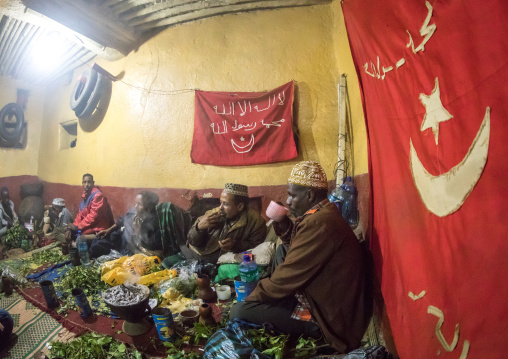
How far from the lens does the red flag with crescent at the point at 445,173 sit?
74cm

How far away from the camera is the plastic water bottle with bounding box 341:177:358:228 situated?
3143mm

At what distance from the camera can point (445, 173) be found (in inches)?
39.6

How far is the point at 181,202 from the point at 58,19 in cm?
351

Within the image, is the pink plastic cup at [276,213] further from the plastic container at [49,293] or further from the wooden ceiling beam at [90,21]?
the wooden ceiling beam at [90,21]

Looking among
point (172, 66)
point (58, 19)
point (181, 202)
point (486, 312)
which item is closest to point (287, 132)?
point (181, 202)

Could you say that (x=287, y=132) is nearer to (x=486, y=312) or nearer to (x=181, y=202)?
(x=181, y=202)

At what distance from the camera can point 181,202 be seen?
4.73 metres

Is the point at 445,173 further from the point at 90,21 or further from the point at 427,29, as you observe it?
the point at 90,21

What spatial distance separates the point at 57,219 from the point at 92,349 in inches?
191

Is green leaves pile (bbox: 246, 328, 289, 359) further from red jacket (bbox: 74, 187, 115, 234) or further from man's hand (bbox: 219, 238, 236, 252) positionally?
red jacket (bbox: 74, 187, 115, 234)

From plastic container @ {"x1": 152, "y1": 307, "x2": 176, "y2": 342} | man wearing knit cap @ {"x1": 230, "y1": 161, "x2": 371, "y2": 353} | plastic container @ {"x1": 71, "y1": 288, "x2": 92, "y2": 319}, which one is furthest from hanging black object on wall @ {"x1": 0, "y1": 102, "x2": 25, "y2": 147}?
man wearing knit cap @ {"x1": 230, "y1": 161, "x2": 371, "y2": 353}

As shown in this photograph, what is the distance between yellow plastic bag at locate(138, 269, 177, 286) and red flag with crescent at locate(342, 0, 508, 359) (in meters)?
2.64

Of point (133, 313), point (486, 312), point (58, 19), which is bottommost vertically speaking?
point (133, 313)

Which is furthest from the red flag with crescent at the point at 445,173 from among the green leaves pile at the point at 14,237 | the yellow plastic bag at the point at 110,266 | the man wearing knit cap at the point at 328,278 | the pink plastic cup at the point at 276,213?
the green leaves pile at the point at 14,237
